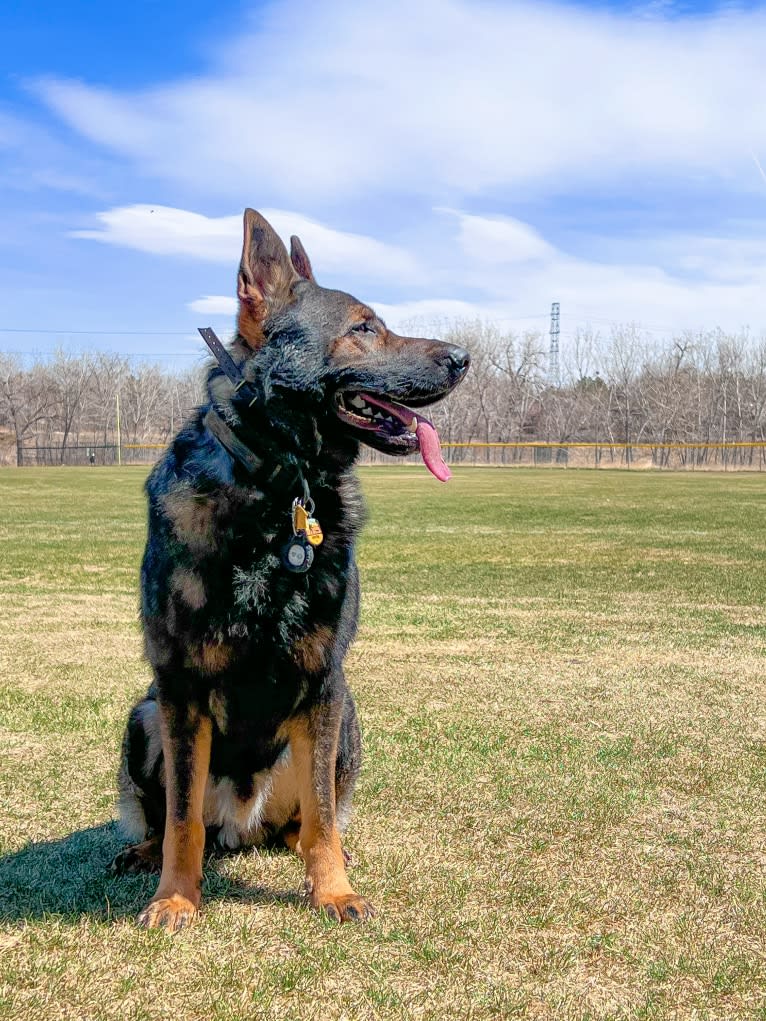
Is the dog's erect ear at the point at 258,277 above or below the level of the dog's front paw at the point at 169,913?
above

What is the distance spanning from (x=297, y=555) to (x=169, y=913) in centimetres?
131

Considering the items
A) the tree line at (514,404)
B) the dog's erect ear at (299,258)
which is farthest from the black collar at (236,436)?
the tree line at (514,404)

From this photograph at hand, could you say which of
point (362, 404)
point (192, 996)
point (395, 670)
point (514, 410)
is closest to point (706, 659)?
point (395, 670)

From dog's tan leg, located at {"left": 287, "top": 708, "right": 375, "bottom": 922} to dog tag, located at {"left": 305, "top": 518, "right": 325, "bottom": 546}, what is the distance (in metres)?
0.62

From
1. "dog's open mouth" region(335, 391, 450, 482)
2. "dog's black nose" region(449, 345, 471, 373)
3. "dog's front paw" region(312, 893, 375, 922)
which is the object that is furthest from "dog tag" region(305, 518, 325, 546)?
"dog's front paw" region(312, 893, 375, 922)

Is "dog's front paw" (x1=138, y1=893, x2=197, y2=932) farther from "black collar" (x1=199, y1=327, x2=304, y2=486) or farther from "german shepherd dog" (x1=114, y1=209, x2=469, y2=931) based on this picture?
"black collar" (x1=199, y1=327, x2=304, y2=486)

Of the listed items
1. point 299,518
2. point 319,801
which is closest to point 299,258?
point 299,518

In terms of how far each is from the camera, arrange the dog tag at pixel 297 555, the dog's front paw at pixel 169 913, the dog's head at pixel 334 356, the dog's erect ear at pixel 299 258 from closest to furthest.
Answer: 1. the dog's front paw at pixel 169 913
2. the dog tag at pixel 297 555
3. the dog's head at pixel 334 356
4. the dog's erect ear at pixel 299 258

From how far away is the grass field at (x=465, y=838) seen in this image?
106 inches

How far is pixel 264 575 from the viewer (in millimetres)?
3121

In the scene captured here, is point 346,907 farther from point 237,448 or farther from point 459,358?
point 459,358

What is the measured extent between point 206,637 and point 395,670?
14.0ft

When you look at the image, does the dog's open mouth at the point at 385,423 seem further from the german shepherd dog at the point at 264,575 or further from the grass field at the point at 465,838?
the grass field at the point at 465,838

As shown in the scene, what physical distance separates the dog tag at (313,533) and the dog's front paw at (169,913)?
4.38ft
